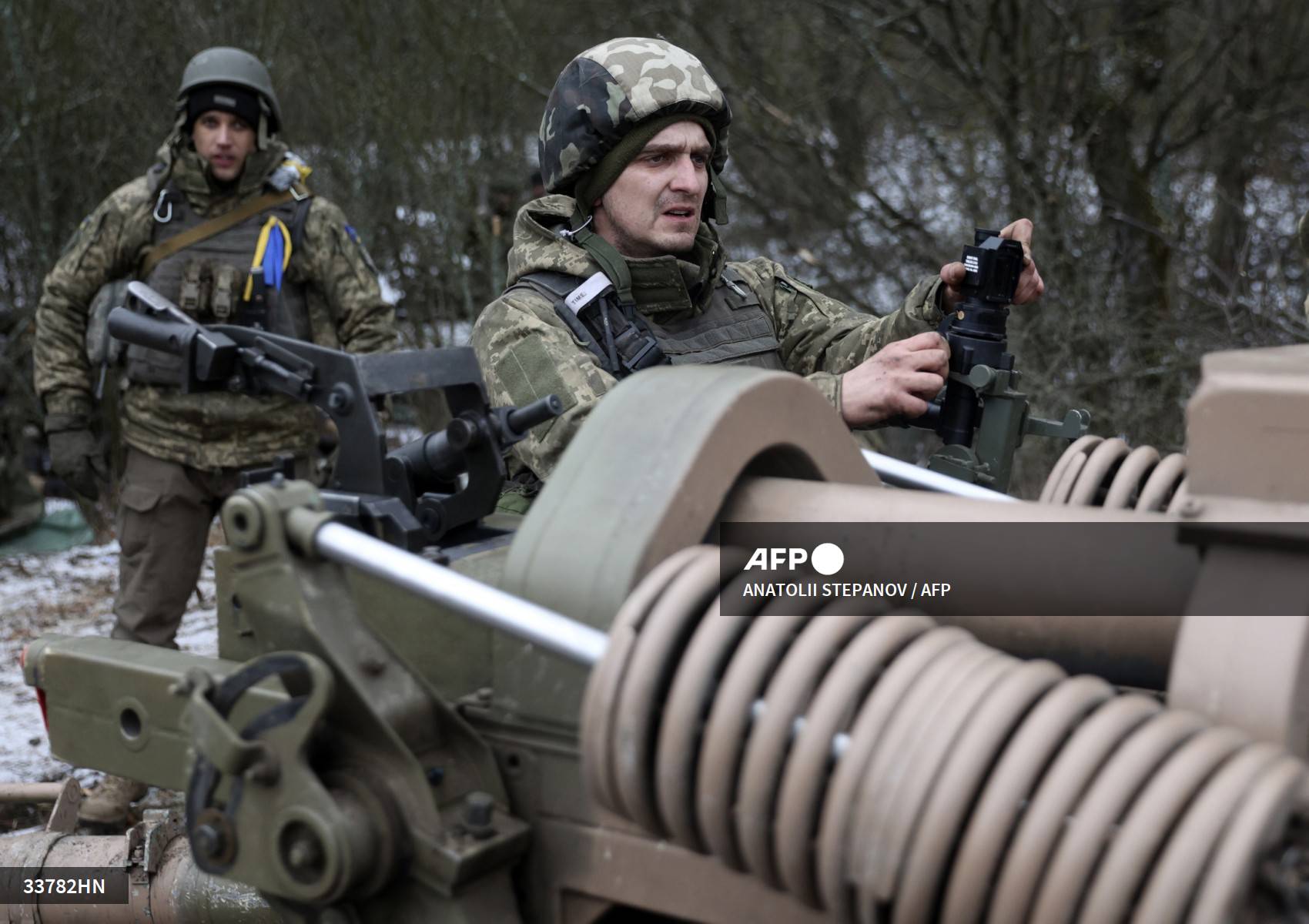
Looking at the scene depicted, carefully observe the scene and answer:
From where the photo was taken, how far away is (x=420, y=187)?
27.6 feet

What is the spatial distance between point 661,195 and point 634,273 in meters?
0.20

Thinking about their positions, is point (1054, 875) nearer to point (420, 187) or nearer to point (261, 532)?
point (261, 532)

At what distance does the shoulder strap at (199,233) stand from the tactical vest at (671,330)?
8.44 feet

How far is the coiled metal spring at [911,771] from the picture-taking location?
110 cm

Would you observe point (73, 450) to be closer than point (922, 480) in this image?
No

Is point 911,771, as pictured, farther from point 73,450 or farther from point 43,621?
point 43,621

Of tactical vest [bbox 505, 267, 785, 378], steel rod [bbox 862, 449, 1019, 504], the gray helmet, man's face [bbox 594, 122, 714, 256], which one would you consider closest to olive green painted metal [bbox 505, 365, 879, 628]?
steel rod [bbox 862, 449, 1019, 504]

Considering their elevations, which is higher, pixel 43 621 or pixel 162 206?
pixel 162 206

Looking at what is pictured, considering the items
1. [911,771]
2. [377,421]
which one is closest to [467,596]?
[911,771]

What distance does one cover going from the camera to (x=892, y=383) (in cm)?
272

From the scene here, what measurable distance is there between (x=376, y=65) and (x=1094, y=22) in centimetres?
418

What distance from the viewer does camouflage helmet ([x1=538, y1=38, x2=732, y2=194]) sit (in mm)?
3100

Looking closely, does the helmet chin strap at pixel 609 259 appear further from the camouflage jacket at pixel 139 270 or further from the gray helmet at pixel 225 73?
the gray helmet at pixel 225 73
